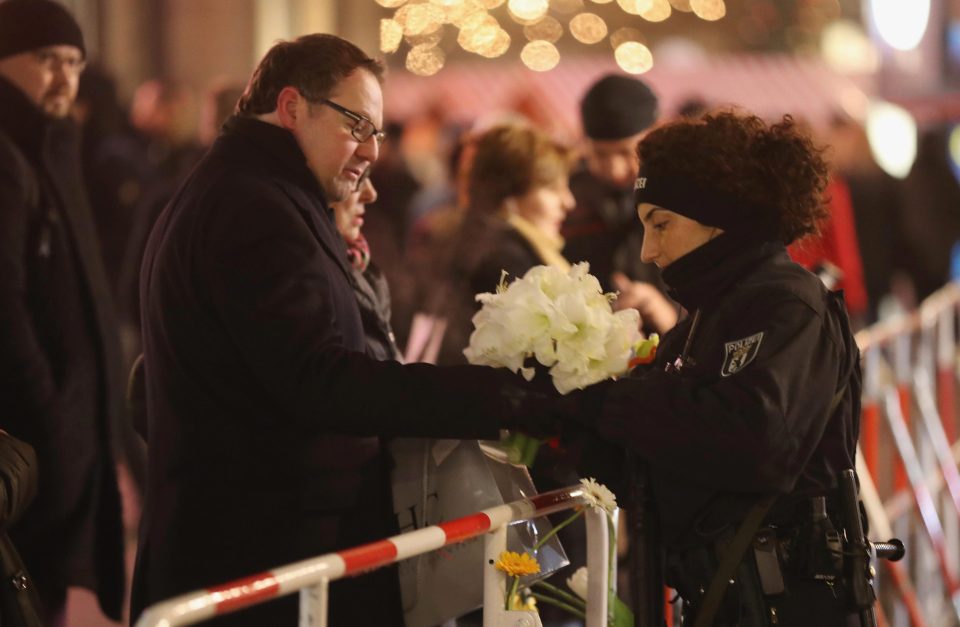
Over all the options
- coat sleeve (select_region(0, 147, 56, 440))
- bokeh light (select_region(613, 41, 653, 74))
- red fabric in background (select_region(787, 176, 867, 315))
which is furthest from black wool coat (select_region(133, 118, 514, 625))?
bokeh light (select_region(613, 41, 653, 74))

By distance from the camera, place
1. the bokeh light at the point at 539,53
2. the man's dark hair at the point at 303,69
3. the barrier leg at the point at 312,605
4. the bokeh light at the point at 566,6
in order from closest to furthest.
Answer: the barrier leg at the point at 312,605
the man's dark hair at the point at 303,69
the bokeh light at the point at 566,6
the bokeh light at the point at 539,53

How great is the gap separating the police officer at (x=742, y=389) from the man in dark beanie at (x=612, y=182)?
2089 mm

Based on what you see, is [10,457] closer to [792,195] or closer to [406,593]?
[406,593]

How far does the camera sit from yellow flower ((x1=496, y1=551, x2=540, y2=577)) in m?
2.81

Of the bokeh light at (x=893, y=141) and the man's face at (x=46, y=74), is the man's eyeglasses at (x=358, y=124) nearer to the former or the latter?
the man's face at (x=46, y=74)

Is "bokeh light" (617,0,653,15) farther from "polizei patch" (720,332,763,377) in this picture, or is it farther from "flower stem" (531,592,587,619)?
"polizei patch" (720,332,763,377)

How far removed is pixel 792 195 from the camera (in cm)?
301

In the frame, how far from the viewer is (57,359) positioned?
4.24 meters

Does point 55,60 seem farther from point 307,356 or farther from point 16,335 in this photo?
point 307,356

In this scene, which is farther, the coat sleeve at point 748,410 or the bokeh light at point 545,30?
the bokeh light at point 545,30

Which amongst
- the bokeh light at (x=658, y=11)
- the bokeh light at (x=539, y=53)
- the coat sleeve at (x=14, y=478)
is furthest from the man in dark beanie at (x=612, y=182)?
the bokeh light at (x=658, y=11)

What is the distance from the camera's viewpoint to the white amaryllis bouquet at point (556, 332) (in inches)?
114

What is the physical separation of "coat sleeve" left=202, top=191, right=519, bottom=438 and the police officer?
31 cm

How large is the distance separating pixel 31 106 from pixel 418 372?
6.77 feet
